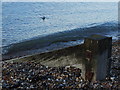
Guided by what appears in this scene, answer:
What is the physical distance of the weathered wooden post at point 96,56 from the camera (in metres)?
4.90

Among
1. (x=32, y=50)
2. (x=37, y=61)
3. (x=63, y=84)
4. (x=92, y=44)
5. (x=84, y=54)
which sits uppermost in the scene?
(x=92, y=44)

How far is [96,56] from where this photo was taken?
4953mm

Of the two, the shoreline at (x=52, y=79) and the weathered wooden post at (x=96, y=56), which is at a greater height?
the weathered wooden post at (x=96, y=56)

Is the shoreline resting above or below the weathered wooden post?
below

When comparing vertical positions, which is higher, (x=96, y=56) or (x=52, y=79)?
(x=96, y=56)

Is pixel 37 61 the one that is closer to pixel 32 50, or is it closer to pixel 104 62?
pixel 104 62

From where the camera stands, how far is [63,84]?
5.54m

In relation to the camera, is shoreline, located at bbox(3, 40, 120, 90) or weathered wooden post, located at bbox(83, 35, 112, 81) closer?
weathered wooden post, located at bbox(83, 35, 112, 81)

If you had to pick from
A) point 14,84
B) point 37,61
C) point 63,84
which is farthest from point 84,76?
point 14,84

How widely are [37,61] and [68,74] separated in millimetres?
1149

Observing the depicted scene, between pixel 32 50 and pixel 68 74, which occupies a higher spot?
pixel 68 74

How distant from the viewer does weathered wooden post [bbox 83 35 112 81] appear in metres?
4.90

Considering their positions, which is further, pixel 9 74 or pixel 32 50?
pixel 32 50

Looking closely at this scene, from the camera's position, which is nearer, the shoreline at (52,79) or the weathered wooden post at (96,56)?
the weathered wooden post at (96,56)
